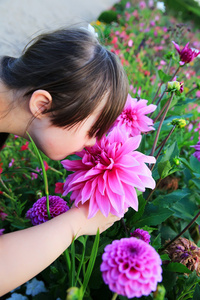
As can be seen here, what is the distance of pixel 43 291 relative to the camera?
→ 2.66 feet

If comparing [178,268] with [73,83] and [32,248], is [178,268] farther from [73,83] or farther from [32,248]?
[73,83]

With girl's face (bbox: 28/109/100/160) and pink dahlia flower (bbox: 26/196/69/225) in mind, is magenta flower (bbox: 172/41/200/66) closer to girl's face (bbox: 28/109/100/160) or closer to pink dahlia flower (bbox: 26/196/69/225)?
girl's face (bbox: 28/109/100/160)

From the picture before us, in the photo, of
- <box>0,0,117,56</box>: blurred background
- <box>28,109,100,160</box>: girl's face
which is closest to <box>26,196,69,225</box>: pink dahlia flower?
<box>28,109,100,160</box>: girl's face

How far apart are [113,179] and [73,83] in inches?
11.8

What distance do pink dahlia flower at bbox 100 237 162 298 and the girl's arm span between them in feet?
0.60

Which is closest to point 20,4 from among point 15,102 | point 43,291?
point 15,102

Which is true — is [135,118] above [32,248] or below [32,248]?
above

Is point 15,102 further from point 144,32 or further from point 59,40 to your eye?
point 144,32

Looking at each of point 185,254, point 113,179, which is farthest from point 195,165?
point 113,179

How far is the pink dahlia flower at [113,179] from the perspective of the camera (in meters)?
0.61

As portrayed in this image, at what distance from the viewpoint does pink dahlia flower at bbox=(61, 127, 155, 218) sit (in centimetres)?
61

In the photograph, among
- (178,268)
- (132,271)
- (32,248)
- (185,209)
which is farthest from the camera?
(185,209)

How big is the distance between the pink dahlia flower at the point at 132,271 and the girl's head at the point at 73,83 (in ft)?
1.40

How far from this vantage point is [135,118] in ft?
2.80
